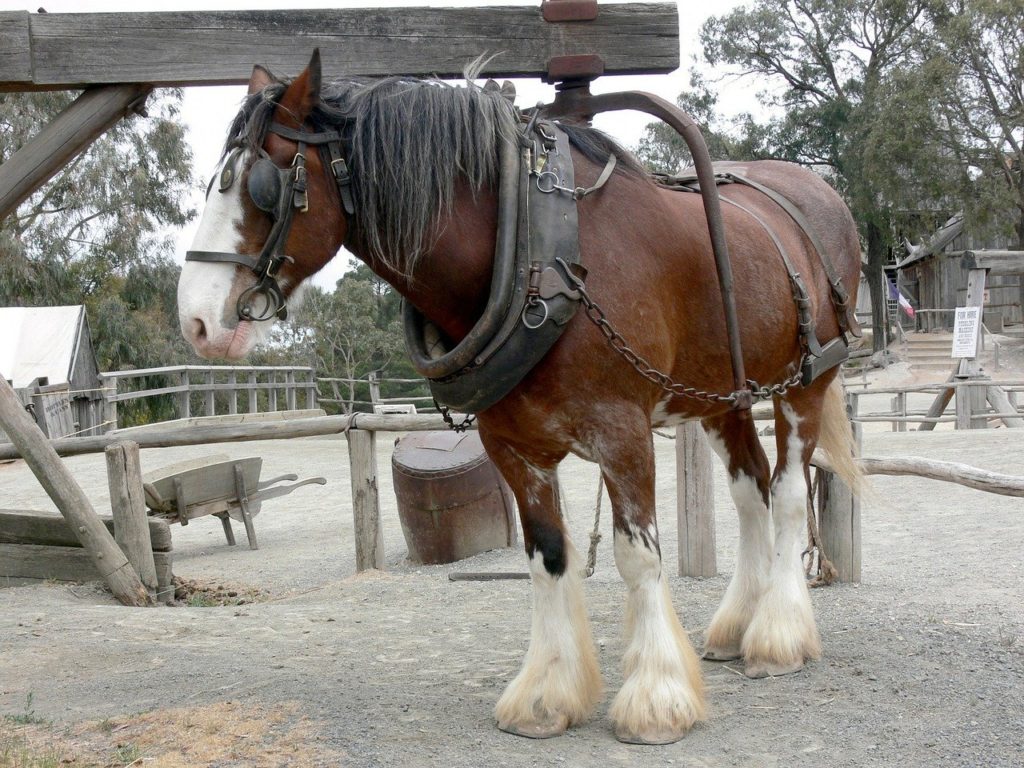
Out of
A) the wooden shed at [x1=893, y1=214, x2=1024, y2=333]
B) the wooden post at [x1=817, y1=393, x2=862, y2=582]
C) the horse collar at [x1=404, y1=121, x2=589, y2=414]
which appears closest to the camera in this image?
the horse collar at [x1=404, y1=121, x2=589, y2=414]

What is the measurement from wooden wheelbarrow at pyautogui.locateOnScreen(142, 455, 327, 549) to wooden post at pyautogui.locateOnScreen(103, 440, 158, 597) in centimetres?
178

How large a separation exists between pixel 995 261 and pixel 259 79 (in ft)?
46.8

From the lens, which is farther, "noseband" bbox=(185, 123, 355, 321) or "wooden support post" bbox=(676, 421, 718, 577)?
"wooden support post" bbox=(676, 421, 718, 577)

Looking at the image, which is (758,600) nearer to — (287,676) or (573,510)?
(287,676)

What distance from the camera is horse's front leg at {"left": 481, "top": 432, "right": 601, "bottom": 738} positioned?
115 inches

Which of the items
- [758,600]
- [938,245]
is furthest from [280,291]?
[938,245]

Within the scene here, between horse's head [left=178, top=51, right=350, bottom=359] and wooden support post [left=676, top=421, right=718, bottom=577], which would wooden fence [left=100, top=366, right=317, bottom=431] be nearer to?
wooden support post [left=676, top=421, right=718, bottom=577]

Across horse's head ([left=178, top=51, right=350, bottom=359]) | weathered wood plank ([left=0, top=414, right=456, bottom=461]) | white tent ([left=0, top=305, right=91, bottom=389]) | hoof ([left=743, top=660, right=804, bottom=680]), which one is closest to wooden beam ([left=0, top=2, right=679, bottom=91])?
horse's head ([left=178, top=51, right=350, bottom=359])

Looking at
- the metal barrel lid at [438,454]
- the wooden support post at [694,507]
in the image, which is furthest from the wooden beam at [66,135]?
the metal barrel lid at [438,454]

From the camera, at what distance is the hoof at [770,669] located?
3398 mm

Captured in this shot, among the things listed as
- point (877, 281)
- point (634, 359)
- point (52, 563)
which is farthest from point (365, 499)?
point (877, 281)

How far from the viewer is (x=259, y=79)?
8.64 ft

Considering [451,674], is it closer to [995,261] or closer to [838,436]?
[838,436]

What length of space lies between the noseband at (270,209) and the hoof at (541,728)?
146cm
